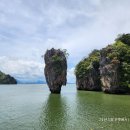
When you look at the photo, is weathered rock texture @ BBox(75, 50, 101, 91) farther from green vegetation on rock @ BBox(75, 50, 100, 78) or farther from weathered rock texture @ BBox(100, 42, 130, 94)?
weathered rock texture @ BBox(100, 42, 130, 94)

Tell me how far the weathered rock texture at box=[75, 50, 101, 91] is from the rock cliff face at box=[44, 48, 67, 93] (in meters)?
19.2

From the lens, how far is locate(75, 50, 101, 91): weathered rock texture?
8494 cm

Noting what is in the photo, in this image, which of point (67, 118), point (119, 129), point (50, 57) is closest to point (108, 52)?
point (50, 57)

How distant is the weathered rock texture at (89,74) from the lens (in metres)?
84.9

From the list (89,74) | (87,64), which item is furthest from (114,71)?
(87,64)

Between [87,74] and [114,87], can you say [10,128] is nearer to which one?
[114,87]

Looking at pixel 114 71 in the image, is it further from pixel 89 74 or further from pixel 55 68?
pixel 89 74

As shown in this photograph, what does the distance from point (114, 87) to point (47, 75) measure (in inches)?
844

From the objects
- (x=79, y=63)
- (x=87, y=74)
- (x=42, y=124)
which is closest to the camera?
(x=42, y=124)

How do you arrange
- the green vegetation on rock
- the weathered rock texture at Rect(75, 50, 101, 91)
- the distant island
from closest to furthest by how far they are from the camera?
1. the distant island
2. the weathered rock texture at Rect(75, 50, 101, 91)
3. the green vegetation on rock

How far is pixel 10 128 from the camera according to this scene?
22328 millimetres

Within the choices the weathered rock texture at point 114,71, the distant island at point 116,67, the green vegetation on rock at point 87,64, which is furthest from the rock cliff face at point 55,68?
the green vegetation on rock at point 87,64

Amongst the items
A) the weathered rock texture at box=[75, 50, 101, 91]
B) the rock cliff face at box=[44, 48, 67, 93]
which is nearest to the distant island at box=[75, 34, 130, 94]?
the rock cliff face at box=[44, 48, 67, 93]

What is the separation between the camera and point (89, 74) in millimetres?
87000
